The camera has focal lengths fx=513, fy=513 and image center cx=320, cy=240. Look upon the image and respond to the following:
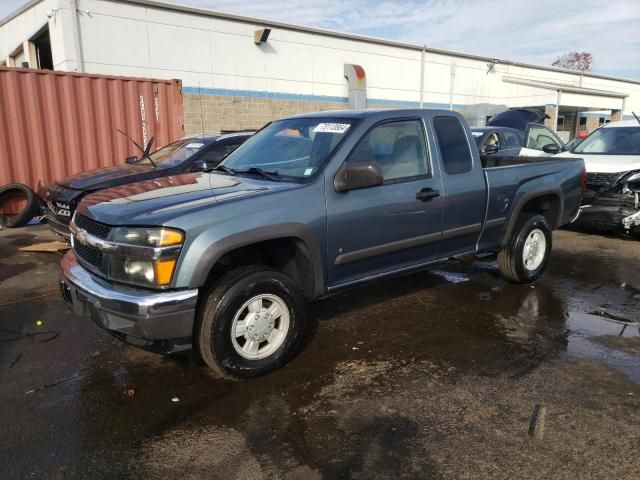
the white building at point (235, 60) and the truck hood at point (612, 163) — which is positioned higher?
the white building at point (235, 60)

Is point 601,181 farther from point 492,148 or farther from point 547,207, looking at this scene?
point 547,207

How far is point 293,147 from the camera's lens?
4277mm

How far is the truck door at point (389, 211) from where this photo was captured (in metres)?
3.82

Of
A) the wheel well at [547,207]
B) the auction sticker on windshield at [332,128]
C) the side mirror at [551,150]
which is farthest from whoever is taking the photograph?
the side mirror at [551,150]

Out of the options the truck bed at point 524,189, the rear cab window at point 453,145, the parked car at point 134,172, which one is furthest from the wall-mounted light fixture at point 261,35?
the rear cab window at point 453,145

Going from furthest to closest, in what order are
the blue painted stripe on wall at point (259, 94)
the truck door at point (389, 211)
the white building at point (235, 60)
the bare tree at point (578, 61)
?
the bare tree at point (578, 61) → the blue painted stripe on wall at point (259, 94) → the white building at point (235, 60) → the truck door at point (389, 211)

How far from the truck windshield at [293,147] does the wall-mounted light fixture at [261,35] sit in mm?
12026

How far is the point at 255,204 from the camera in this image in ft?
11.1

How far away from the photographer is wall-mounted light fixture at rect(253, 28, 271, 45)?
15609 mm

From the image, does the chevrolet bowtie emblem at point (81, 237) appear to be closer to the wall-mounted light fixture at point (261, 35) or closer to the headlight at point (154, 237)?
the headlight at point (154, 237)

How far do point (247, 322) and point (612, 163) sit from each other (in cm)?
702

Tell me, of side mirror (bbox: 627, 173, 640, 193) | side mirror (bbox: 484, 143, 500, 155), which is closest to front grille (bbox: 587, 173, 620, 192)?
side mirror (bbox: 627, 173, 640, 193)

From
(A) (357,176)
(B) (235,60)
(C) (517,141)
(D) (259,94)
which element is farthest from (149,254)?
(D) (259,94)

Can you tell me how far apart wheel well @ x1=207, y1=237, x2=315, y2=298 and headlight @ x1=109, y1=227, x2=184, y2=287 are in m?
0.45
